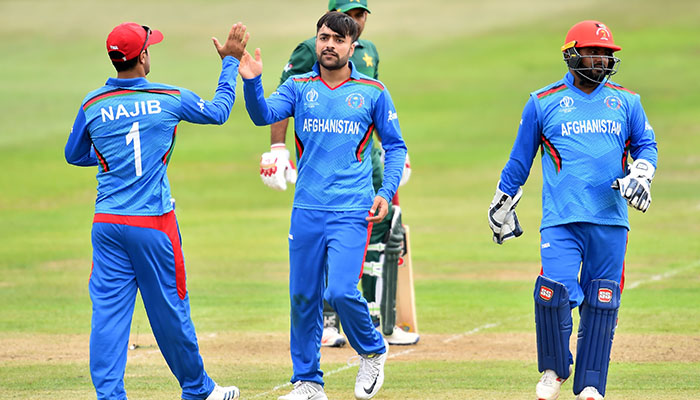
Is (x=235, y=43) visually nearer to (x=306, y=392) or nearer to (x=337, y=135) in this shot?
(x=337, y=135)

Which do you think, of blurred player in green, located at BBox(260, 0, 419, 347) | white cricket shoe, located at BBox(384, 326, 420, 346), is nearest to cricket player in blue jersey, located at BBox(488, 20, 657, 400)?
blurred player in green, located at BBox(260, 0, 419, 347)

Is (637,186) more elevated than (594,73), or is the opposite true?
(594,73)

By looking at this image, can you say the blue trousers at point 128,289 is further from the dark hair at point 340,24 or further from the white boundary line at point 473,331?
the dark hair at point 340,24

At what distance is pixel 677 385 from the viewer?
7.52 meters

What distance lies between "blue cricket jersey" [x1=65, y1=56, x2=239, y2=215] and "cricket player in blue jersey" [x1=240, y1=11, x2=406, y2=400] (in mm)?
680

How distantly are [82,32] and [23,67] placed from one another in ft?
16.6

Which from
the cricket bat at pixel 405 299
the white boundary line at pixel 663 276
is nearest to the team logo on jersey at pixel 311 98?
the cricket bat at pixel 405 299

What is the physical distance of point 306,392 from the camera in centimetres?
699

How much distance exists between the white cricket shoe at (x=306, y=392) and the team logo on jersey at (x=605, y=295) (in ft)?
5.54

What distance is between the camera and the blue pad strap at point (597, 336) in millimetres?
6664

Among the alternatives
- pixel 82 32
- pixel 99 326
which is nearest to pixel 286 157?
pixel 99 326

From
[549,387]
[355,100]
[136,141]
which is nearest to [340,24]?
[355,100]

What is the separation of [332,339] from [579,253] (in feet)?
9.88

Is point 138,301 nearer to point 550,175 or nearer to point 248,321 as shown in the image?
point 248,321
